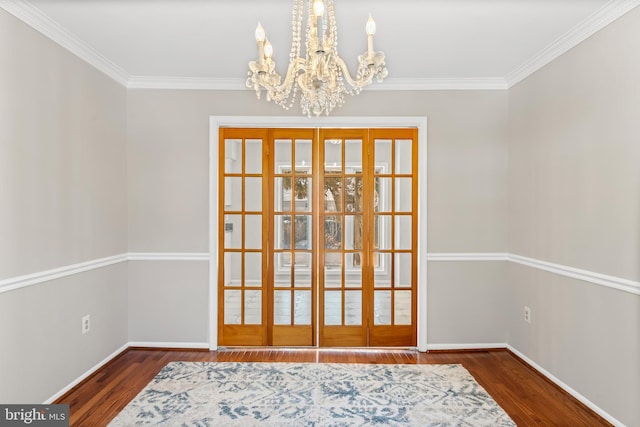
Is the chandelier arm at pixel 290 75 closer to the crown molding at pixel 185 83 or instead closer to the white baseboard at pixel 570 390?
the crown molding at pixel 185 83

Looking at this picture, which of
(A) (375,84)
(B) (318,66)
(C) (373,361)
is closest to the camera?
(B) (318,66)

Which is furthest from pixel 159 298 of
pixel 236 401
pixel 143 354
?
pixel 236 401

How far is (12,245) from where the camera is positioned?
232cm

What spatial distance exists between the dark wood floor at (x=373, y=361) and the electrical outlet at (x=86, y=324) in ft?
1.30

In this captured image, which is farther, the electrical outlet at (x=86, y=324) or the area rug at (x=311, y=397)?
the electrical outlet at (x=86, y=324)

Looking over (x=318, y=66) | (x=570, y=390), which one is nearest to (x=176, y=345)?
(x=318, y=66)

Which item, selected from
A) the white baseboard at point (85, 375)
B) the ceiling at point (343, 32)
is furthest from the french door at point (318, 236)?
the white baseboard at point (85, 375)

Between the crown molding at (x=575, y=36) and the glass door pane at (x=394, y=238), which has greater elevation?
the crown molding at (x=575, y=36)

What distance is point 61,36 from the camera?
275 cm

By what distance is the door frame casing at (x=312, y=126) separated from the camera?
146 inches

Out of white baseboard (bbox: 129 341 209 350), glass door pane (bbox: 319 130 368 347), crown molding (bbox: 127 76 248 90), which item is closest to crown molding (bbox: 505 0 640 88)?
glass door pane (bbox: 319 130 368 347)

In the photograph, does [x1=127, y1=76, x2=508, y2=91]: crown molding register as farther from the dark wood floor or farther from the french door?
the dark wood floor

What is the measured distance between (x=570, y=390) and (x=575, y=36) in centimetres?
256

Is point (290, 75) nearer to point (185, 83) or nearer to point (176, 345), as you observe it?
point (185, 83)
